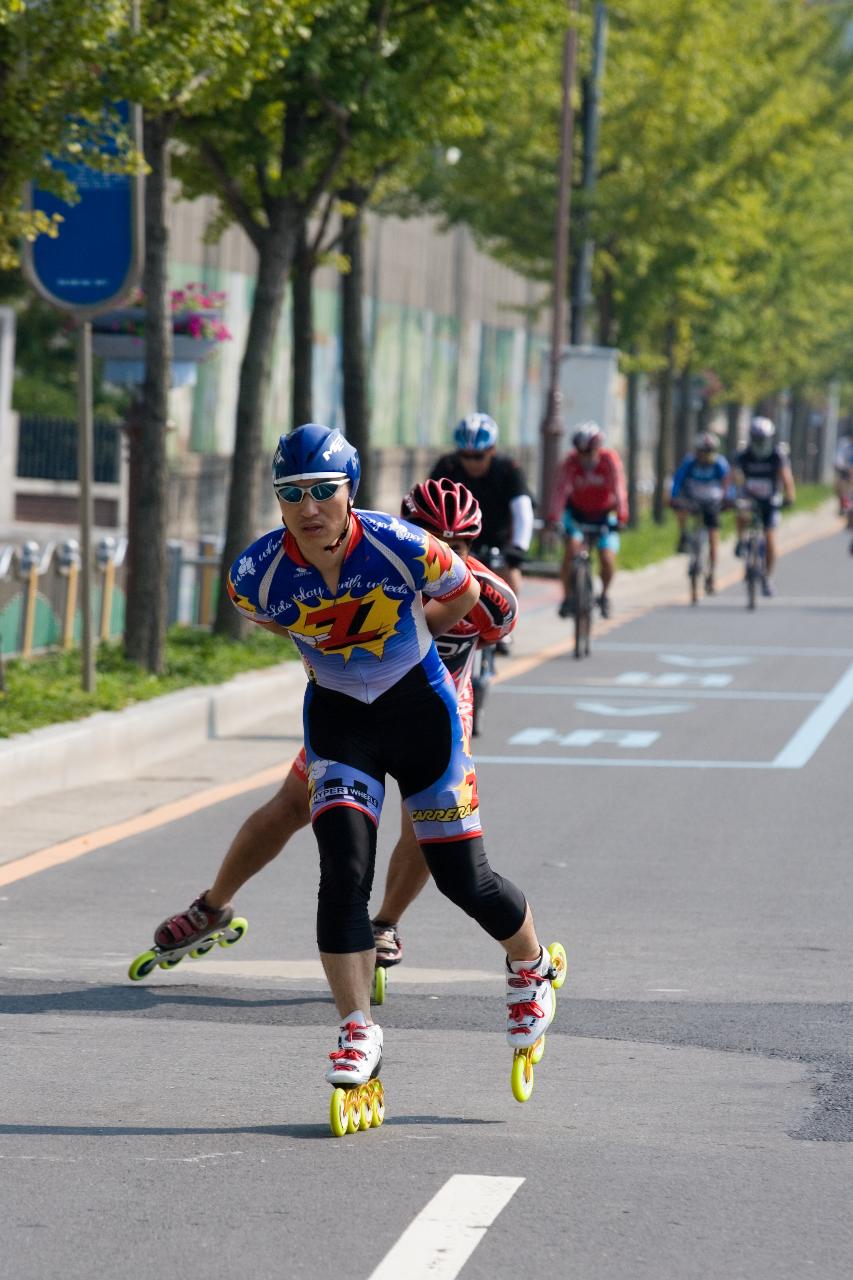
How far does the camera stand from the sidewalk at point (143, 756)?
11477 millimetres

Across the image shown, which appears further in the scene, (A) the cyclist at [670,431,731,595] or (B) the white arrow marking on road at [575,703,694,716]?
(A) the cyclist at [670,431,731,595]

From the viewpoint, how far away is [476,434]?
13.0 m

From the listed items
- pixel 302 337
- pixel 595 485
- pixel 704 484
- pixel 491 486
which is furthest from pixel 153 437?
pixel 704 484

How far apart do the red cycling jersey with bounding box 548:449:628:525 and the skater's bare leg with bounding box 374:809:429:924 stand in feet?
41.2

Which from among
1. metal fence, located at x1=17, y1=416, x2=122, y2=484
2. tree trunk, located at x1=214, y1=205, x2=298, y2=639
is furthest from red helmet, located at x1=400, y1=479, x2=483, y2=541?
metal fence, located at x1=17, y1=416, x2=122, y2=484

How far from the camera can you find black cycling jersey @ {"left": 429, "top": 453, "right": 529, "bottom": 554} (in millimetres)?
13594

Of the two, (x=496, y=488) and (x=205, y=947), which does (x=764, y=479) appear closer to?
(x=496, y=488)

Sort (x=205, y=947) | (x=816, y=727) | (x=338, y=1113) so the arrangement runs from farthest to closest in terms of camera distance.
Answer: (x=816, y=727) < (x=205, y=947) < (x=338, y=1113)

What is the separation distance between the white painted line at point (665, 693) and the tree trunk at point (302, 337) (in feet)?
12.5

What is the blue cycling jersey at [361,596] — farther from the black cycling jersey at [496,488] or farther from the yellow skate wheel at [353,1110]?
the black cycling jersey at [496,488]

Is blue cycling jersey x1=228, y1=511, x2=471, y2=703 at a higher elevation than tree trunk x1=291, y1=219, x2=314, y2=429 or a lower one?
lower

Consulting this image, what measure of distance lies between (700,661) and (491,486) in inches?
276

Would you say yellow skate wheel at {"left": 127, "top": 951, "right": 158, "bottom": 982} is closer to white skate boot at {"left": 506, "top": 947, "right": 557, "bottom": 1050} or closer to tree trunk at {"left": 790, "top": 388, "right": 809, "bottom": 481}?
white skate boot at {"left": 506, "top": 947, "right": 557, "bottom": 1050}

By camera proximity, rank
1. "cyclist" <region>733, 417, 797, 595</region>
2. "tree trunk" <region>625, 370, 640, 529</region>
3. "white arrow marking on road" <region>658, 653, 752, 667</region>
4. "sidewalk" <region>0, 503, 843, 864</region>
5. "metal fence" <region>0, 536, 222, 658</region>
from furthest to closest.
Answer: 1. "tree trunk" <region>625, 370, 640, 529</region>
2. "cyclist" <region>733, 417, 797, 595</region>
3. "white arrow marking on road" <region>658, 653, 752, 667</region>
4. "metal fence" <region>0, 536, 222, 658</region>
5. "sidewalk" <region>0, 503, 843, 864</region>
